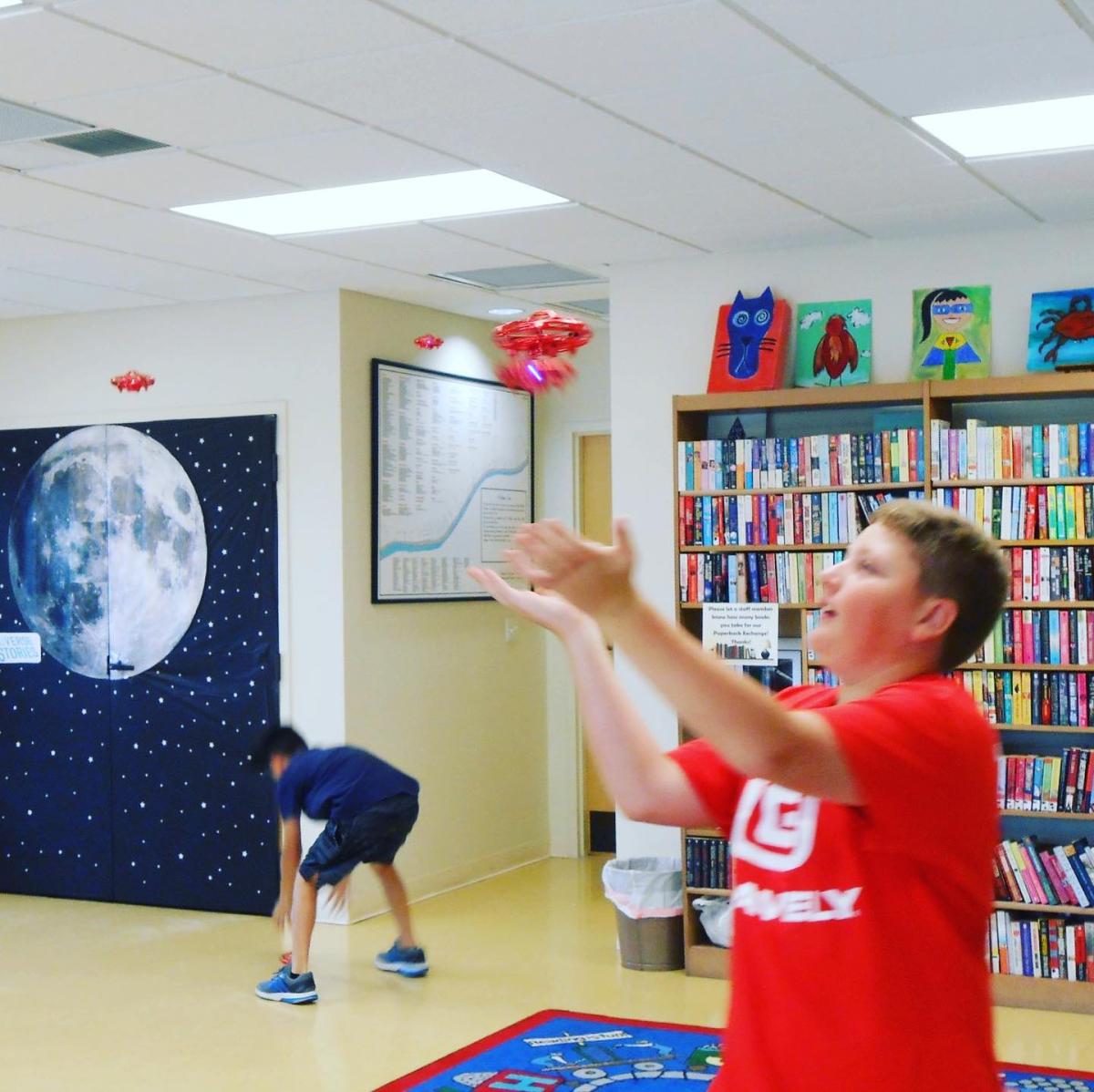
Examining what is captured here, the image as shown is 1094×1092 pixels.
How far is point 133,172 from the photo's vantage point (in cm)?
483

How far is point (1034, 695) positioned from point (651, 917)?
1.59 metres

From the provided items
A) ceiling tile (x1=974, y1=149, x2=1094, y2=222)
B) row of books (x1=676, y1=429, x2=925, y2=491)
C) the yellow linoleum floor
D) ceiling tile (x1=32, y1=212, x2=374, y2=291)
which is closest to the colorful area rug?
the yellow linoleum floor

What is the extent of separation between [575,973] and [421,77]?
339 centimetres

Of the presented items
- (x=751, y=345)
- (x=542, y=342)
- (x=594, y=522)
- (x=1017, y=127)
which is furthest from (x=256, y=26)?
(x=594, y=522)

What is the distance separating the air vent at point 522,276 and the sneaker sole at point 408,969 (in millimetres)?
2659

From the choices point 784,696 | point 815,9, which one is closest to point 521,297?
point 815,9

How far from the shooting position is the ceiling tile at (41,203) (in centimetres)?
500

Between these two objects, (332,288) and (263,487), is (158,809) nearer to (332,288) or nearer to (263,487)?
(263,487)

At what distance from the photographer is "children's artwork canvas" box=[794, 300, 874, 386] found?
5848 millimetres

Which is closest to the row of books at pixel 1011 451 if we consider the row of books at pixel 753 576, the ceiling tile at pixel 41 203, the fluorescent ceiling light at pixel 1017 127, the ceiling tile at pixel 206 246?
the row of books at pixel 753 576

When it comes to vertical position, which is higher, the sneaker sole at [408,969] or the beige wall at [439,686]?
the beige wall at [439,686]

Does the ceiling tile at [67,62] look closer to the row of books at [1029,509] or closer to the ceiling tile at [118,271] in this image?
the ceiling tile at [118,271]

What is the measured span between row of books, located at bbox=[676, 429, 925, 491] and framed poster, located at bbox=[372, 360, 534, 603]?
49.1 inches

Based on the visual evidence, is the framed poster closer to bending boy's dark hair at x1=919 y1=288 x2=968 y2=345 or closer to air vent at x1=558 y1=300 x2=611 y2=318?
air vent at x1=558 y1=300 x2=611 y2=318
